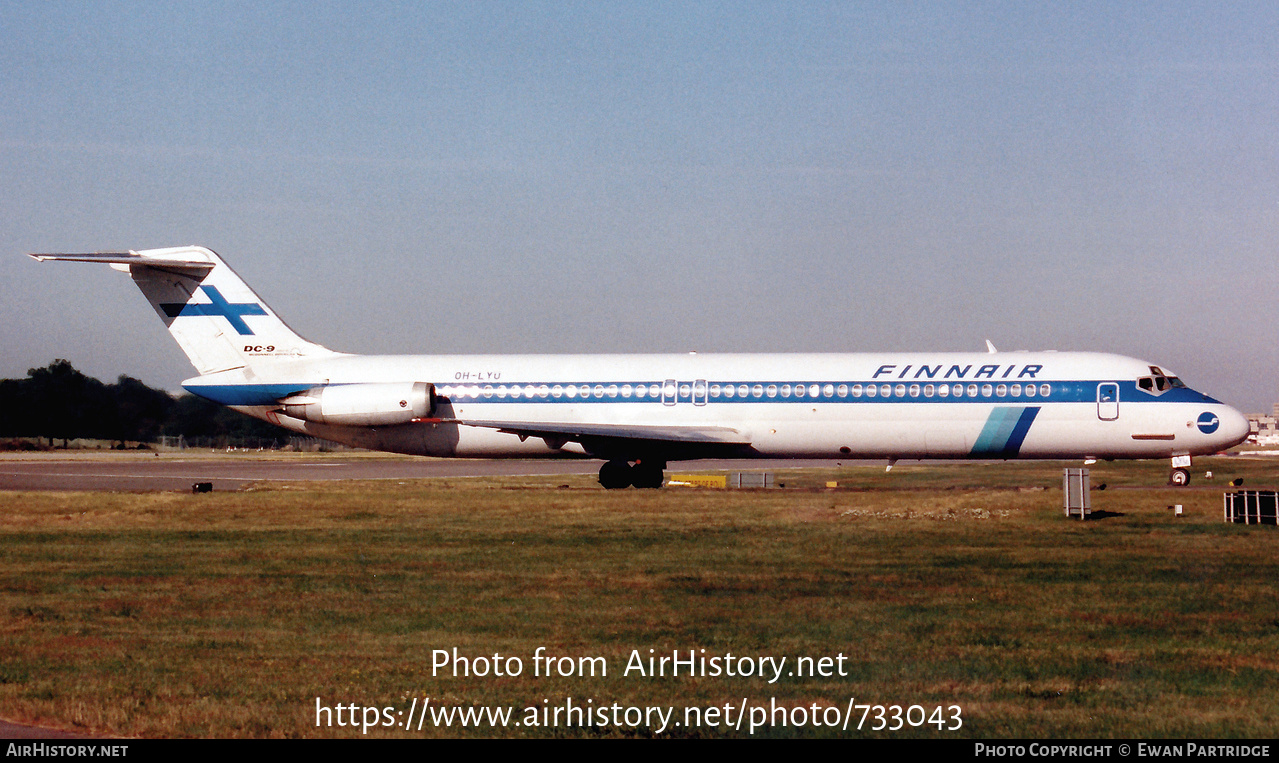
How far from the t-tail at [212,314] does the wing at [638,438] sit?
6.32m

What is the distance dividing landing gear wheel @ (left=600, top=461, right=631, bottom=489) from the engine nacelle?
5124 millimetres

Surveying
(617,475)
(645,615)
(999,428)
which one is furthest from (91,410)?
(645,615)

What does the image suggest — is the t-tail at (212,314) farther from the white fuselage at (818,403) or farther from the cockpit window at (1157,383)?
the cockpit window at (1157,383)

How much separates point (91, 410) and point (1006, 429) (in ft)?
A: 289

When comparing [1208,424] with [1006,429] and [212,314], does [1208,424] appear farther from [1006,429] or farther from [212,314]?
[212,314]

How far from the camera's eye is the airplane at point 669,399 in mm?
29156

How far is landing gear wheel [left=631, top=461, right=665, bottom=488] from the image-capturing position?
3161cm

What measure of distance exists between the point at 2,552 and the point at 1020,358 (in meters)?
23.2

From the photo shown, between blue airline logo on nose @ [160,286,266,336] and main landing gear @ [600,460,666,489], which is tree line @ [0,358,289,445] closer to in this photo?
blue airline logo on nose @ [160,286,266,336]

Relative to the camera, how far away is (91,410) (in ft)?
320

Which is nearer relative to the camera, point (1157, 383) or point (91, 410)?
point (1157, 383)

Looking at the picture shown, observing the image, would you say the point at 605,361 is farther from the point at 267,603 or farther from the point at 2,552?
the point at 267,603
